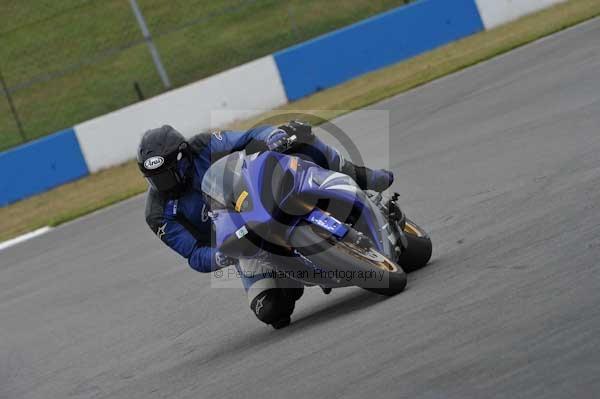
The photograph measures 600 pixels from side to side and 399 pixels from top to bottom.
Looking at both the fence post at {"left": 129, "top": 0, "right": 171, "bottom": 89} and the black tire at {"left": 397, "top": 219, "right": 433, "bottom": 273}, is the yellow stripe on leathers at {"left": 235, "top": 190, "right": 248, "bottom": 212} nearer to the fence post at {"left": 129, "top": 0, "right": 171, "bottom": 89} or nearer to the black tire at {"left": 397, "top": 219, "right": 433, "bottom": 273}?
the black tire at {"left": 397, "top": 219, "right": 433, "bottom": 273}

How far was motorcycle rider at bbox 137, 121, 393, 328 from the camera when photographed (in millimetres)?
6926

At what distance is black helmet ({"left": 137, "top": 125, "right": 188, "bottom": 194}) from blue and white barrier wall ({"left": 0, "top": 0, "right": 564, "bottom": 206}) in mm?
12710

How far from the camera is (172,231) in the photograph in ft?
23.9

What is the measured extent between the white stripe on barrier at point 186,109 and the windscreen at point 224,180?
13059 mm

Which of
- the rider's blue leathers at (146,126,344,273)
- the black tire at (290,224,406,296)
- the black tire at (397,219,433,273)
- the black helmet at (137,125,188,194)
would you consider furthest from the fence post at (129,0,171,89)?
the black tire at (290,224,406,296)

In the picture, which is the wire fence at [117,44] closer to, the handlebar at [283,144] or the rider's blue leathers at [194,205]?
the rider's blue leathers at [194,205]

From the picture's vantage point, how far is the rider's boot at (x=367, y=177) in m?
7.16

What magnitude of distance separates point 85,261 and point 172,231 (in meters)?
5.12

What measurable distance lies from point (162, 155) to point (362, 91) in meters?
12.0

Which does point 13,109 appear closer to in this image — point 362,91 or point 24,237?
point 24,237

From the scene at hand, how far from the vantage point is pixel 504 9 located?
21.2 metres

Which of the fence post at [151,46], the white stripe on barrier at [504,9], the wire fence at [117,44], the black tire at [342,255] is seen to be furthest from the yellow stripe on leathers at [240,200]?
the wire fence at [117,44]

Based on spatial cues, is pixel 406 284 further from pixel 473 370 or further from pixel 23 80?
pixel 23 80

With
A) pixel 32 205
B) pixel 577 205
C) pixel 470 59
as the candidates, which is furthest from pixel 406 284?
pixel 32 205
